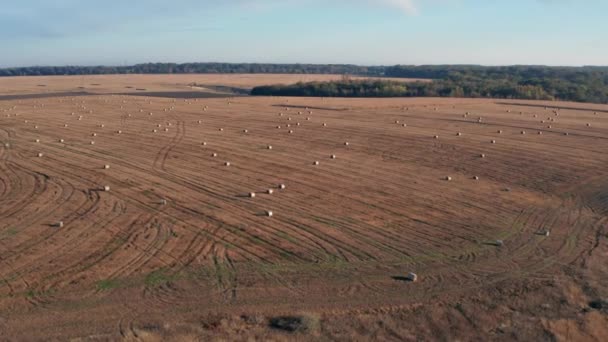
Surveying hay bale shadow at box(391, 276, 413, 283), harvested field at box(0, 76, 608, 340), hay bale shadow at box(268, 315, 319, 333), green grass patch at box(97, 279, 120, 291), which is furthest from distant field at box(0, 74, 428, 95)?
hay bale shadow at box(268, 315, 319, 333)

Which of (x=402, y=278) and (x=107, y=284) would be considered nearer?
(x=107, y=284)

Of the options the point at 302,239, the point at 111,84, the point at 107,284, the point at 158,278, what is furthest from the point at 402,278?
the point at 111,84

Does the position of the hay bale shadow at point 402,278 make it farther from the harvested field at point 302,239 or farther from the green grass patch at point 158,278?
the green grass patch at point 158,278

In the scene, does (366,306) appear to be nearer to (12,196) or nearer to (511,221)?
(511,221)

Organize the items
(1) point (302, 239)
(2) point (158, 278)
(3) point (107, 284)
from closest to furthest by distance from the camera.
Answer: (3) point (107, 284) < (2) point (158, 278) < (1) point (302, 239)

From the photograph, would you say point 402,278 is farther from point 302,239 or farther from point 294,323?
point 302,239

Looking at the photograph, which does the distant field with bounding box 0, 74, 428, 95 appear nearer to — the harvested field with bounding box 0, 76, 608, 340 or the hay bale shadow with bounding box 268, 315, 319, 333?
the harvested field with bounding box 0, 76, 608, 340

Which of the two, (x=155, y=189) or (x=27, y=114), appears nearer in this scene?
(x=155, y=189)

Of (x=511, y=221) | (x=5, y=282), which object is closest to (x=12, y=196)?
(x=5, y=282)
